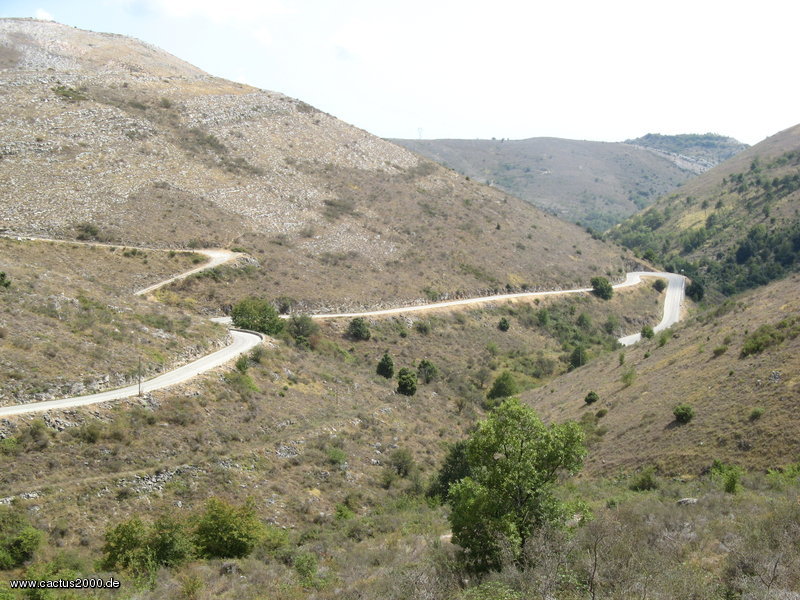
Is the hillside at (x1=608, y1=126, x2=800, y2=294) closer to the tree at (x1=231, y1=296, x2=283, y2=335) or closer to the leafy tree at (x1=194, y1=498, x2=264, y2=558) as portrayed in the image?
the tree at (x1=231, y1=296, x2=283, y2=335)

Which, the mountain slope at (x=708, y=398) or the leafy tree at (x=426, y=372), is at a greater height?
the mountain slope at (x=708, y=398)

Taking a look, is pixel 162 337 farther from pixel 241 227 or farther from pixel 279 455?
pixel 241 227

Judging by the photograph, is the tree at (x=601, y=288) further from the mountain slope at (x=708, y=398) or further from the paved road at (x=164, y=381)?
the paved road at (x=164, y=381)

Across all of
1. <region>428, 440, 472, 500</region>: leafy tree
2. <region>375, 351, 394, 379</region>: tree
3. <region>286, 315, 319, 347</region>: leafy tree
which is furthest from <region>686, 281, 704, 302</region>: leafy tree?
<region>428, 440, 472, 500</region>: leafy tree

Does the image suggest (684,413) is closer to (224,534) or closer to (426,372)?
(224,534)

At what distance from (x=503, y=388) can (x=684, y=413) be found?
843 inches

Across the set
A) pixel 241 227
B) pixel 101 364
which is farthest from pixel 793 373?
pixel 241 227

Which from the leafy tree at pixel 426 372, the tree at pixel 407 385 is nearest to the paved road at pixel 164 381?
the tree at pixel 407 385

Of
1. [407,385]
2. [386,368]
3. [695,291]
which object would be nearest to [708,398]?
[407,385]

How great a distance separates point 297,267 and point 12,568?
42848 mm

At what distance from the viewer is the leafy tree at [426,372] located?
46.0 metres

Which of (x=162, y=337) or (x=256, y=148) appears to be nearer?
(x=162, y=337)

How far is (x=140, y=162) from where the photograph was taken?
6278cm

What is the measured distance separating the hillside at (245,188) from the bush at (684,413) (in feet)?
116
